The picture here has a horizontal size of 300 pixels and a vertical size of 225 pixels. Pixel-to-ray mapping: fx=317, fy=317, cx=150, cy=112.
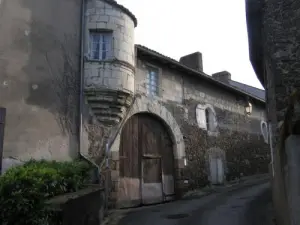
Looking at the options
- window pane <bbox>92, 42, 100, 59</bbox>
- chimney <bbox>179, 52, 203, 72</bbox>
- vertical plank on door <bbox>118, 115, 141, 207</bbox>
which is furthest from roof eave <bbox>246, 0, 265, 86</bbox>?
chimney <bbox>179, 52, 203, 72</bbox>

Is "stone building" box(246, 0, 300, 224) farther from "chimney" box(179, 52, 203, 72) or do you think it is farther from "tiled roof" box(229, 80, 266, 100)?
"tiled roof" box(229, 80, 266, 100)

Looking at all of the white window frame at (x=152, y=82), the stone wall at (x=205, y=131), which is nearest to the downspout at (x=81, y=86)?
the stone wall at (x=205, y=131)

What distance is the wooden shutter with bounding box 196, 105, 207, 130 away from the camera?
Answer: 13.4 meters

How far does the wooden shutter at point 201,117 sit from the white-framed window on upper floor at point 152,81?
2533 millimetres

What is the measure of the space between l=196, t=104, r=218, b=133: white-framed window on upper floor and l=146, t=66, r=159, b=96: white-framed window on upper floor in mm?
2526

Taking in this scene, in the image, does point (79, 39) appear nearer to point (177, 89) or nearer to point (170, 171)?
point (177, 89)

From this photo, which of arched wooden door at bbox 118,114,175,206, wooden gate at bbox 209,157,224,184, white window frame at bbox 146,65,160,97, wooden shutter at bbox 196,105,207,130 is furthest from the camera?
wooden gate at bbox 209,157,224,184

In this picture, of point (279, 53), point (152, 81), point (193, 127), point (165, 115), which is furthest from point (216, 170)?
point (279, 53)

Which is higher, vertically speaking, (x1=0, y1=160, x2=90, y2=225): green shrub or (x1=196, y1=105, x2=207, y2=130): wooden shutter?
(x1=196, y1=105, x2=207, y2=130): wooden shutter

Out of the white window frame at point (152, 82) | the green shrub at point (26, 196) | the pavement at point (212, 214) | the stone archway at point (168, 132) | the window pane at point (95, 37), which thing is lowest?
the pavement at point (212, 214)

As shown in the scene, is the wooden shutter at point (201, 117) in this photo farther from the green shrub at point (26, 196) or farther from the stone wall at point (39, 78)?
the green shrub at point (26, 196)

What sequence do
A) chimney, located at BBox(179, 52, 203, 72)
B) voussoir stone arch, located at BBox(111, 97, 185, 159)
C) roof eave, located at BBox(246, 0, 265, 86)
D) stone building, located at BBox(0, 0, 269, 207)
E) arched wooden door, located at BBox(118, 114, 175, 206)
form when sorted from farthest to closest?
chimney, located at BBox(179, 52, 203, 72)
voussoir stone arch, located at BBox(111, 97, 185, 159)
arched wooden door, located at BBox(118, 114, 175, 206)
stone building, located at BBox(0, 0, 269, 207)
roof eave, located at BBox(246, 0, 265, 86)

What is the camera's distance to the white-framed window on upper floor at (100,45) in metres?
9.73

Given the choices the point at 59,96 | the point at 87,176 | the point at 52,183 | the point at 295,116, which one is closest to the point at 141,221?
the point at 87,176
